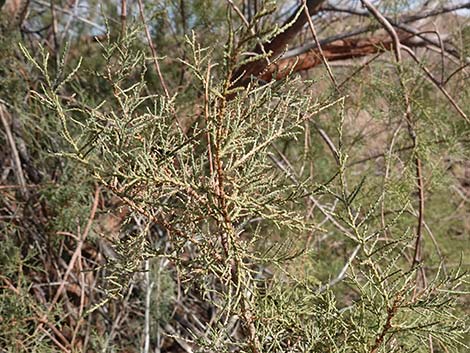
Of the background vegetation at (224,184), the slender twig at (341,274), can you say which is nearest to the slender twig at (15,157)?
the background vegetation at (224,184)

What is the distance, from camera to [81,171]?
126 centimetres

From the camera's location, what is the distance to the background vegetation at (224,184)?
0.46 metres

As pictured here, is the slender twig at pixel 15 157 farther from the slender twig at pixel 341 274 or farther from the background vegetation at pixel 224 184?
the slender twig at pixel 341 274

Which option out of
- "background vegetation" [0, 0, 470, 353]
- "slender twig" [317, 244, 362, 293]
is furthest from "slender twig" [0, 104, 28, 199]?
"slender twig" [317, 244, 362, 293]

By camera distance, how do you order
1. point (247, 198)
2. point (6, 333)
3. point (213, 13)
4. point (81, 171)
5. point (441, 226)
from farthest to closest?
point (441, 226)
point (213, 13)
point (81, 171)
point (6, 333)
point (247, 198)

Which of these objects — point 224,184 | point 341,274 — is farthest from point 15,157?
point 224,184

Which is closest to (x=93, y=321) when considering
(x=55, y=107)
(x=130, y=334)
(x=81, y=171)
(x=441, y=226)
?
(x=130, y=334)

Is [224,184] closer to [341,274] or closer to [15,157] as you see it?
[341,274]

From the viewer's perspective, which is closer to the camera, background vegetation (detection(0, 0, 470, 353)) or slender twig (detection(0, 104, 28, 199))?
background vegetation (detection(0, 0, 470, 353))

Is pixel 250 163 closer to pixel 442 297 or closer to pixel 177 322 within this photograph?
pixel 442 297

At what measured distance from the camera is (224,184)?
452mm

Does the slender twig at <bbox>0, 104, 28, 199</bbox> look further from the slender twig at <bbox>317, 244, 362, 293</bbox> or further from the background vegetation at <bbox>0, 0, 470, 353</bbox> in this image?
the slender twig at <bbox>317, 244, 362, 293</bbox>

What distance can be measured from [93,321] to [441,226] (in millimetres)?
1277

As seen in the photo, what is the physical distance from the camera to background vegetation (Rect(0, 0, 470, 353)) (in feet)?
1.51
